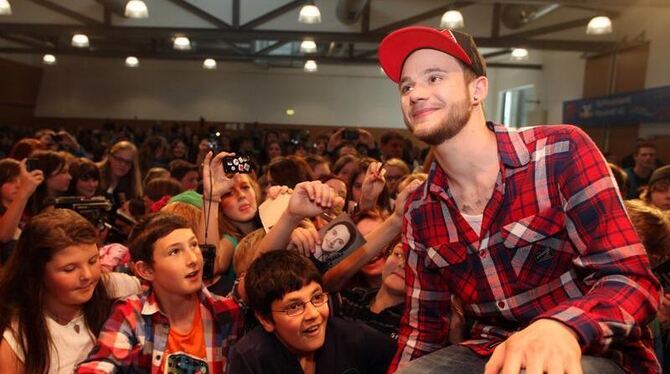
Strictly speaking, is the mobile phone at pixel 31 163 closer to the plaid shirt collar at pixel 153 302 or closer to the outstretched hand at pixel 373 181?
the plaid shirt collar at pixel 153 302

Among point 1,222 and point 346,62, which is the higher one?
point 346,62

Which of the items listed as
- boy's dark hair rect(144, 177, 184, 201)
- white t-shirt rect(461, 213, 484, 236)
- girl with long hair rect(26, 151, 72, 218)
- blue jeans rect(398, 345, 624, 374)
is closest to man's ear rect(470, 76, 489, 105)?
white t-shirt rect(461, 213, 484, 236)

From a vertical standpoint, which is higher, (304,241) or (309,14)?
(309,14)

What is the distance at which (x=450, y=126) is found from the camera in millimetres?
1189

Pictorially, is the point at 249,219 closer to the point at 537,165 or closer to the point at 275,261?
the point at 275,261

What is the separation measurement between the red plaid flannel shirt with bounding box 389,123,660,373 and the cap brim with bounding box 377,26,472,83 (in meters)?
0.21

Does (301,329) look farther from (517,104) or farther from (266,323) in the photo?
(517,104)

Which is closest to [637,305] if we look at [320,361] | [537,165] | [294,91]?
[537,165]

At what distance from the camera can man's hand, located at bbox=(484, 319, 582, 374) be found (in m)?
0.81

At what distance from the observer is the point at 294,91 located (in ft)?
59.0

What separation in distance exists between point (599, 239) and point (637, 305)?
5.1 inches

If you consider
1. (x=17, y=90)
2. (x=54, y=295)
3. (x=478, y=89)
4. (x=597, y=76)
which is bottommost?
(x=54, y=295)

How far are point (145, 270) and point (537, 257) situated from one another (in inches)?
53.5

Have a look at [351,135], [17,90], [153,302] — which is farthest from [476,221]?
[17,90]
